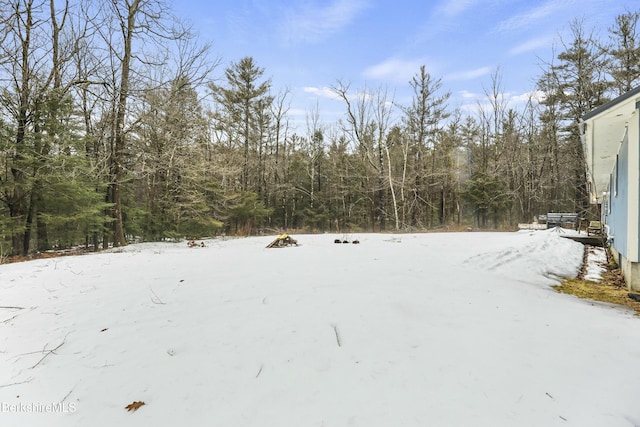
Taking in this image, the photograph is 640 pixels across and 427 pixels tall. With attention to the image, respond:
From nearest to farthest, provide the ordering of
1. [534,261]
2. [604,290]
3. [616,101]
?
[616,101] < [604,290] < [534,261]

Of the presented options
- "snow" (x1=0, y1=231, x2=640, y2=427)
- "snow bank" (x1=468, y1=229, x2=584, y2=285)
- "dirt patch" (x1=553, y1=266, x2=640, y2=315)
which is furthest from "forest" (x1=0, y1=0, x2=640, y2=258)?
"dirt patch" (x1=553, y1=266, x2=640, y2=315)

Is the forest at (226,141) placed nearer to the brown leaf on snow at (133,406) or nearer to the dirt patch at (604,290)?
the brown leaf on snow at (133,406)

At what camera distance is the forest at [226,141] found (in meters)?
8.61

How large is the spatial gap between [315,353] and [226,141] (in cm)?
1911

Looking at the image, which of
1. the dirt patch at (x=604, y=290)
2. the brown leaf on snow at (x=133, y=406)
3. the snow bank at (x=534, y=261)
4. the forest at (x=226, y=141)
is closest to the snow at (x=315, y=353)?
the brown leaf on snow at (x=133, y=406)

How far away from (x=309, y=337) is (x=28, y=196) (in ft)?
34.7

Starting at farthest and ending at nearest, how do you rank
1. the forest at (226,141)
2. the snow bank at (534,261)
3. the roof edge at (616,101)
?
the forest at (226,141), the snow bank at (534,261), the roof edge at (616,101)

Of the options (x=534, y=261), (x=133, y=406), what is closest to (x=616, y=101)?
(x=534, y=261)

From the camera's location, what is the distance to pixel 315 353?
90.4 inches

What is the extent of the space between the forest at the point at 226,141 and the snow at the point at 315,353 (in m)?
6.55

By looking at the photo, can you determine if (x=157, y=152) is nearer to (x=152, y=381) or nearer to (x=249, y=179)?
(x=249, y=179)

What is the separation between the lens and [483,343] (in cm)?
241

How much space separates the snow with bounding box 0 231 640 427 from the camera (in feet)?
5.63

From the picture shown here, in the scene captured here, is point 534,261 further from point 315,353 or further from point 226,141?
point 226,141
